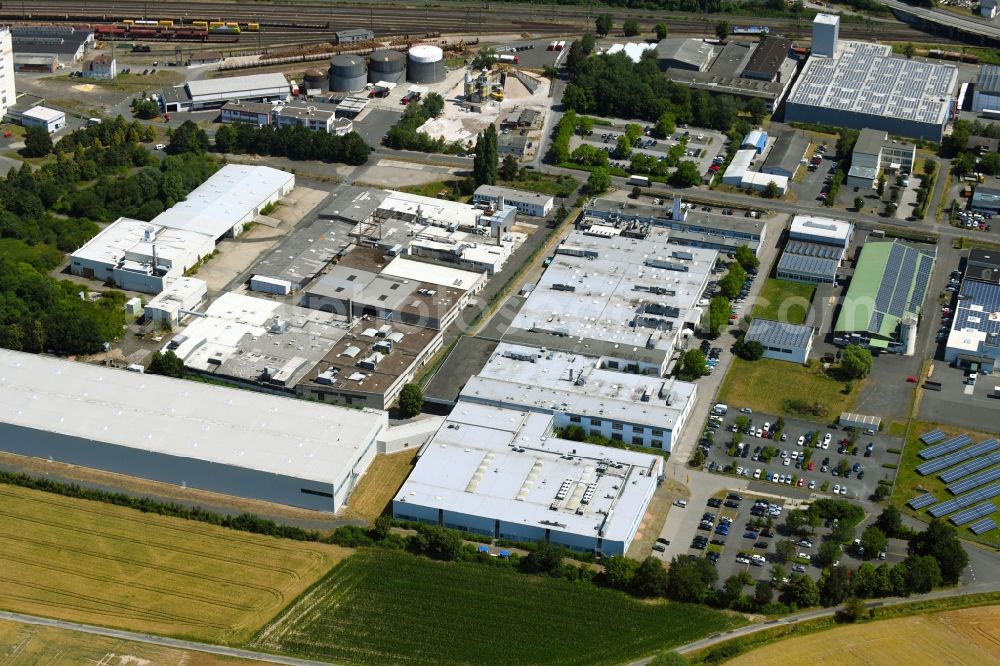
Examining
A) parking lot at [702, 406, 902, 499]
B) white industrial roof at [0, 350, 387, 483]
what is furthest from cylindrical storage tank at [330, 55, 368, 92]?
parking lot at [702, 406, 902, 499]

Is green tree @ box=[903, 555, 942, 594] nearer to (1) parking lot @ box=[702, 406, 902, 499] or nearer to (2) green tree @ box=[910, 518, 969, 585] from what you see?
(2) green tree @ box=[910, 518, 969, 585]

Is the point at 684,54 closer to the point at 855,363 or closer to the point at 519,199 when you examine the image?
the point at 519,199

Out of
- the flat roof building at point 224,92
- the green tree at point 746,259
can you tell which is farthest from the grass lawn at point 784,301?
the flat roof building at point 224,92

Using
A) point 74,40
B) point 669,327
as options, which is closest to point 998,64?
point 669,327

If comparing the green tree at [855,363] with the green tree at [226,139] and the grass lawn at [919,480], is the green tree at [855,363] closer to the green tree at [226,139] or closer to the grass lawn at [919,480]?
the grass lawn at [919,480]

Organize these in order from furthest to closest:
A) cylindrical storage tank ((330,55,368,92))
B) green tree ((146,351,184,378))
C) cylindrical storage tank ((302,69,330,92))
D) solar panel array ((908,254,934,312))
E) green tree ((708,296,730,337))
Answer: cylindrical storage tank ((302,69,330,92))
cylindrical storage tank ((330,55,368,92))
solar panel array ((908,254,934,312))
green tree ((708,296,730,337))
green tree ((146,351,184,378))

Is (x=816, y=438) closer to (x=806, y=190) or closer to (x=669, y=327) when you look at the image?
(x=669, y=327)

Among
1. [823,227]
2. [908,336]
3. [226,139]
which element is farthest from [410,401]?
[226,139]

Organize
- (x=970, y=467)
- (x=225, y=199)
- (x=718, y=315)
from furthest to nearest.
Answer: (x=225, y=199)
(x=718, y=315)
(x=970, y=467)
